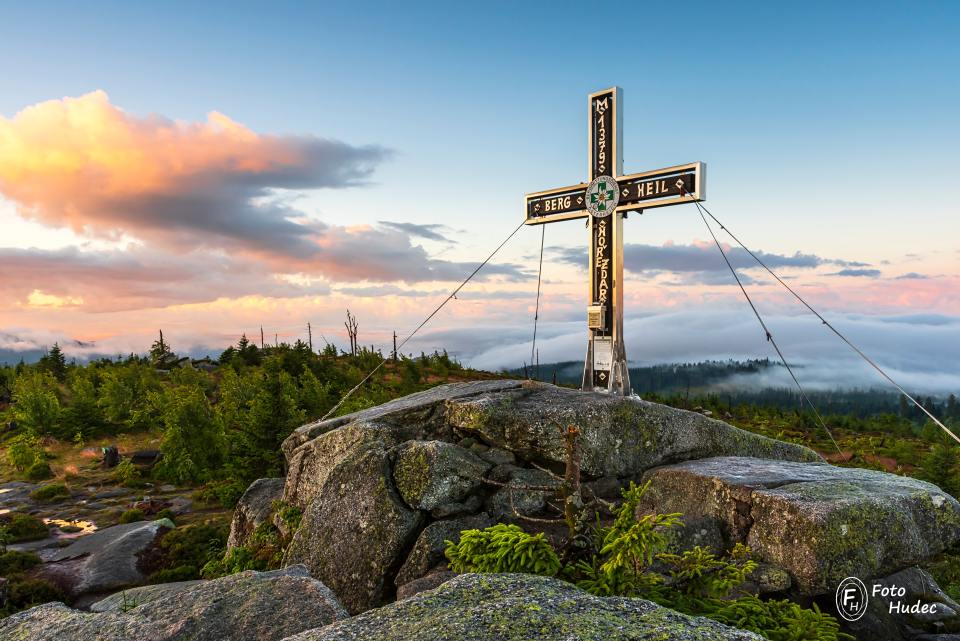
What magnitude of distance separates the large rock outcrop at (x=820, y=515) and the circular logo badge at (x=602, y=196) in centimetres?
821

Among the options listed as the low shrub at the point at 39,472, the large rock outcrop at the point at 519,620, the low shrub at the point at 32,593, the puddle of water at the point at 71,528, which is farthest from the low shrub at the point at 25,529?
the large rock outcrop at the point at 519,620

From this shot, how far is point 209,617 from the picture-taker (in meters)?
5.73

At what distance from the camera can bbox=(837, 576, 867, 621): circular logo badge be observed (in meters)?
7.58

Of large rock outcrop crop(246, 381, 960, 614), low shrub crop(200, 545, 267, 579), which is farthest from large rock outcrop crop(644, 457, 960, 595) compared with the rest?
low shrub crop(200, 545, 267, 579)

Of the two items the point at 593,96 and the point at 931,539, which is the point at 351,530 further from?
the point at 593,96

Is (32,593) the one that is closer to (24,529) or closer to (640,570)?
(24,529)

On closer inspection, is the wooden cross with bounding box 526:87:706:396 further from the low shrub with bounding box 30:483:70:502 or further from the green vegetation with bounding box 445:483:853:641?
the low shrub with bounding box 30:483:70:502

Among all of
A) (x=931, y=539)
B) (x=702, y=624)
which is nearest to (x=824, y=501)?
(x=931, y=539)

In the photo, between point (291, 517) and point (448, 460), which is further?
point (291, 517)

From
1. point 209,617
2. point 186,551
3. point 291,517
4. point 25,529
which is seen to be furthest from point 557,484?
point 25,529

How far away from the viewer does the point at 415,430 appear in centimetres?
1198

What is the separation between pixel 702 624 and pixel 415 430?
27.7ft

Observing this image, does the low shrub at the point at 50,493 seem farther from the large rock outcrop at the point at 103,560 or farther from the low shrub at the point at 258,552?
the low shrub at the point at 258,552

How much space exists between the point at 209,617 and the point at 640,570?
175 inches
